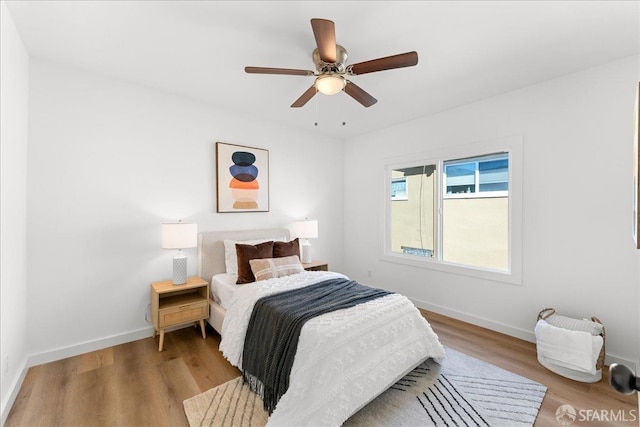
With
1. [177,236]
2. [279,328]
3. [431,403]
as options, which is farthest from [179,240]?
[431,403]

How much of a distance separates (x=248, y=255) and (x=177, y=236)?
0.74 meters

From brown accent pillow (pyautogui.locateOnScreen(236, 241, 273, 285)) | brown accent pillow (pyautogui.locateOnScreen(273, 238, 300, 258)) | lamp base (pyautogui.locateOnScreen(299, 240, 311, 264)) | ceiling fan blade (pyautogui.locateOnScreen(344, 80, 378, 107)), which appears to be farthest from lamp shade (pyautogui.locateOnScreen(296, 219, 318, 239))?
ceiling fan blade (pyautogui.locateOnScreen(344, 80, 378, 107))

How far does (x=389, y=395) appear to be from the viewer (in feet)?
6.88

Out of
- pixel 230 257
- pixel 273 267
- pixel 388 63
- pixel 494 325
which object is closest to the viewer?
pixel 388 63

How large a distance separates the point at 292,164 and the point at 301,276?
196 cm

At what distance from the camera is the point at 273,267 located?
302 centimetres

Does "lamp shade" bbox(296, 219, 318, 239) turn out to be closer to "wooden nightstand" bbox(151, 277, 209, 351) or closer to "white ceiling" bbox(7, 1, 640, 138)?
"wooden nightstand" bbox(151, 277, 209, 351)

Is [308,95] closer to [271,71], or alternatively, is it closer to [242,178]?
[271,71]

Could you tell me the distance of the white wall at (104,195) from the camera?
2.51m

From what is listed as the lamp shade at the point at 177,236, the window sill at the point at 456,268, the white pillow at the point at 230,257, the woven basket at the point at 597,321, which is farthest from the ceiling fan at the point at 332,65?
the woven basket at the point at 597,321

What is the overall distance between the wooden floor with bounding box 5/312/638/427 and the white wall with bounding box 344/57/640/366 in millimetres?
471

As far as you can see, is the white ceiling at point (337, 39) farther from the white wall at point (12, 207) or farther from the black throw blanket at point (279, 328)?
the black throw blanket at point (279, 328)

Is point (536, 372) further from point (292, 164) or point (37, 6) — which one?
point (37, 6)

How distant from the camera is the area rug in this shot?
1.86 meters
